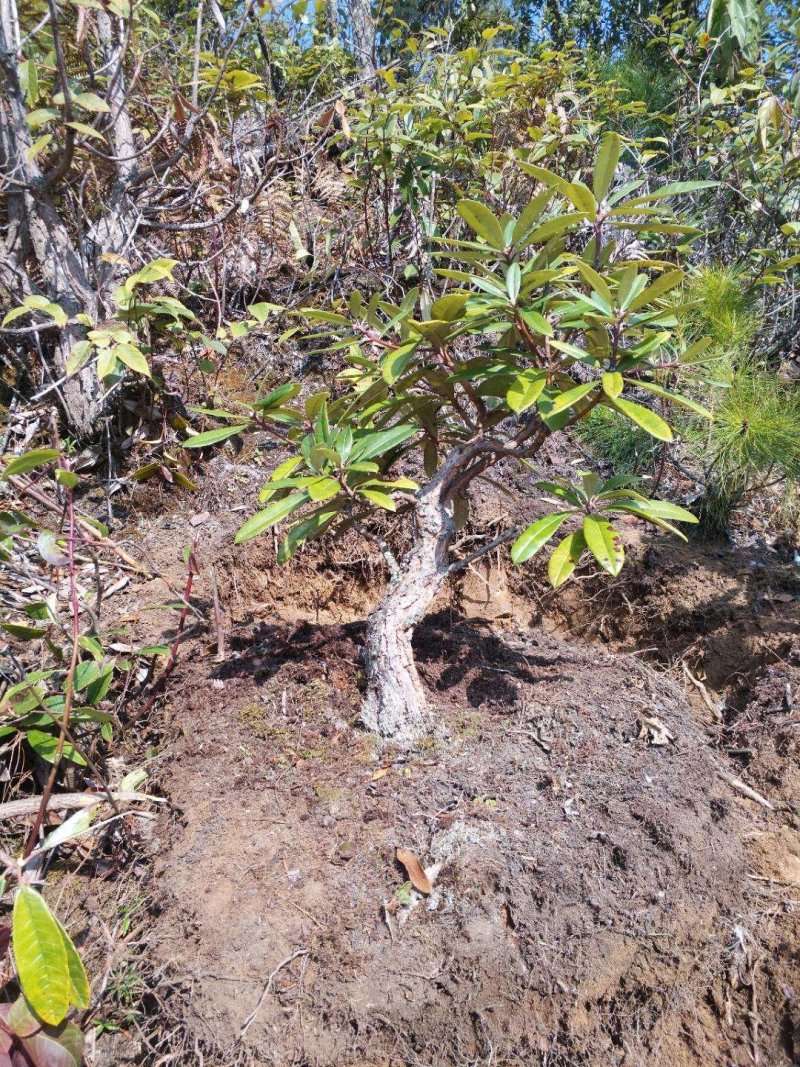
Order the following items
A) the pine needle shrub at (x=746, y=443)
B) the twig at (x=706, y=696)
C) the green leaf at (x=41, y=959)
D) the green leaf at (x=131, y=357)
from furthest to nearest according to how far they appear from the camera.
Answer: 1. the pine needle shrub at (x=746, y=443)
2. the twig at (x=706, y=696)
3. the green leaf at (x=131, y=357)
4. the green leaf at (x=41, y=959)

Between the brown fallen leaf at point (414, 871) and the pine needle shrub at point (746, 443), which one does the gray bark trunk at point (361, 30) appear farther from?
the brown fallen leaf at point (414, 871)

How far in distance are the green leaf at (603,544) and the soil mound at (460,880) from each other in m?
0.63

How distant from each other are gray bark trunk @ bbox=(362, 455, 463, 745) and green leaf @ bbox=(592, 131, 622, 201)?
25.0 inches

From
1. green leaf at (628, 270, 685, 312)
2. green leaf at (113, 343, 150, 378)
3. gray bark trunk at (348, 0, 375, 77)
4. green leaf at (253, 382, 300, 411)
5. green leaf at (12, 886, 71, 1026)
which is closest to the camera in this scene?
green leaf at (12, 886, 71, 1026)

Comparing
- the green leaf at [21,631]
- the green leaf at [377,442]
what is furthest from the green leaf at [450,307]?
the green leaf at [21,631]

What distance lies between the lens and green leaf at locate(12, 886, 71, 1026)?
984 millimetres

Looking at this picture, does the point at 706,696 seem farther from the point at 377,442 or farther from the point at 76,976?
the point at 76,976

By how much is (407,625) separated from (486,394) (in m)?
0.58

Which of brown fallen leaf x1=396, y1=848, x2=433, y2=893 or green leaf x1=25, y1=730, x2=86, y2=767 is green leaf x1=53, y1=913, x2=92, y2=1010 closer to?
green leaf x1=25, y1=730, x2=86, y2=767

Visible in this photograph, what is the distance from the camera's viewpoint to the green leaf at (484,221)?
1.28 metres

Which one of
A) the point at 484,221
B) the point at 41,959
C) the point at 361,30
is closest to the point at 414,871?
the point at 41,959

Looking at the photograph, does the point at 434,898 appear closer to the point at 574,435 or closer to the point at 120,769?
the point at 120,769

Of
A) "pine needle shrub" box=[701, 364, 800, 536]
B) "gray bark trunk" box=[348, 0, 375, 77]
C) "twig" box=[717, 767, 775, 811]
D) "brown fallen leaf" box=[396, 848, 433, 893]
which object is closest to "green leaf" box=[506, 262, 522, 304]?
"brown fallen leaf" box=[396, 848, 433, 893]

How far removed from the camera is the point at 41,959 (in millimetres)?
993
